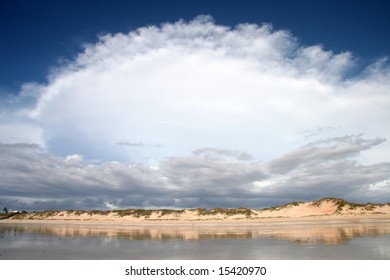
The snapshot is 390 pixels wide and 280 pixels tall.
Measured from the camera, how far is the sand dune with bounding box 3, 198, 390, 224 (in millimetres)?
56688

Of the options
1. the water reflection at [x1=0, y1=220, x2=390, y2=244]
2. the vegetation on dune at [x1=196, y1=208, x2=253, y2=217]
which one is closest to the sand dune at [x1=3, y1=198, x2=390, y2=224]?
the vegetation on dune at [x1=196, y1=208, x2=253, y2=217]

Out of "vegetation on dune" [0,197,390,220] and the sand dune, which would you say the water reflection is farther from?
"vegetation on dune" [0,197,390,220]

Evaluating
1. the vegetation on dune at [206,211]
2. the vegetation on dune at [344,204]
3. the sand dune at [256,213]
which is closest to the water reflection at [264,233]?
the sand dune at [256,213]

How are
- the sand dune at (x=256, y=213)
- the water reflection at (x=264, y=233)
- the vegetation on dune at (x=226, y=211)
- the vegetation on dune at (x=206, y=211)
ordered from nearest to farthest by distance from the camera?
the water reflection at (x=264, y=233) → the sand dune at (x=256, y=213) → the vegetation on dune at (x=206, y=211) → the vegetation on dune at (x=226, y=211)

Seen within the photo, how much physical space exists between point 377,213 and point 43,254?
55355 millimetres

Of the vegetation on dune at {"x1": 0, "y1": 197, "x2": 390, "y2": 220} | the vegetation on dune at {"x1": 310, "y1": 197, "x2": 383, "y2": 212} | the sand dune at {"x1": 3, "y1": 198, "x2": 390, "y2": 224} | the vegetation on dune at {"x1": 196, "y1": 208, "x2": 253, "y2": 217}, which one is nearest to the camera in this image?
the sand dune at {"x1": 3, "y1": 198, "x2": 390, "y2": 224}

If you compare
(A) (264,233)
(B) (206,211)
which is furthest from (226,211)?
(A) (264,233)

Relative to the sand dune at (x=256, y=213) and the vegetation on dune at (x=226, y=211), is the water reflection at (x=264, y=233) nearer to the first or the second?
the sand dune at (x=256, y=213)

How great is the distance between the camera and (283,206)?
66812 mm

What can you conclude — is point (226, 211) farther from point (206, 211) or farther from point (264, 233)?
point (264, 233)

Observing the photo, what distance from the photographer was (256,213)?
65.1 m

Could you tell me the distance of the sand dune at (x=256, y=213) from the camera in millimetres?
56688
